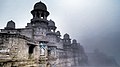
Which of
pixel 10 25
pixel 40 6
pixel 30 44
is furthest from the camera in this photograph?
pixel 10 25

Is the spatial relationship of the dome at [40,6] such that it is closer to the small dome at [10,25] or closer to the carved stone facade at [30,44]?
the carved stone facade at [30,44]

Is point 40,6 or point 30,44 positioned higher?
point 40,6

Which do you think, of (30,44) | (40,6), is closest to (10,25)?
(40,6)

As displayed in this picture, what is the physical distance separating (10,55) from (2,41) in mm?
1313

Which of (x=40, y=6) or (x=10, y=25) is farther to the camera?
(x=10, y=25)

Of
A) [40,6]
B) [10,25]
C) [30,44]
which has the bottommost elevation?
[30,44]

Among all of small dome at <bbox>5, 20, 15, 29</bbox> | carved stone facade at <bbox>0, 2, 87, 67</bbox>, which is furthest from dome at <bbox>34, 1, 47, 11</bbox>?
small dome at <bbox>5, 20, 15, 29</bbox>

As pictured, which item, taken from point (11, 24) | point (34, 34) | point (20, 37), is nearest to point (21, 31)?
point (34, 34)

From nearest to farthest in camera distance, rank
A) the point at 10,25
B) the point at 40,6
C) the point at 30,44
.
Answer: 1. the point at 30,44
2. the point at 40,6
3. the point at 10,25

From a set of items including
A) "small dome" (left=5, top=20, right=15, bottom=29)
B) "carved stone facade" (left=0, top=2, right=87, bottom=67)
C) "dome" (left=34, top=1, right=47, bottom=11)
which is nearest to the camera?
"carved stone facade" (left=0, top=2, right=87, bottom=67)

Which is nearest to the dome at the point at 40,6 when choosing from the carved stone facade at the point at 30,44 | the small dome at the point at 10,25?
the carved stone facade at the point at 30,44

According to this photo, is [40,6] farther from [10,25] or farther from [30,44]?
[30,44]

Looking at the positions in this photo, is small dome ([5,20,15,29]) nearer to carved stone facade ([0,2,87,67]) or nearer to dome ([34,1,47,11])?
carved stone facade ([0,2,87,67])

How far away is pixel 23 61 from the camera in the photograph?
38.1ft
